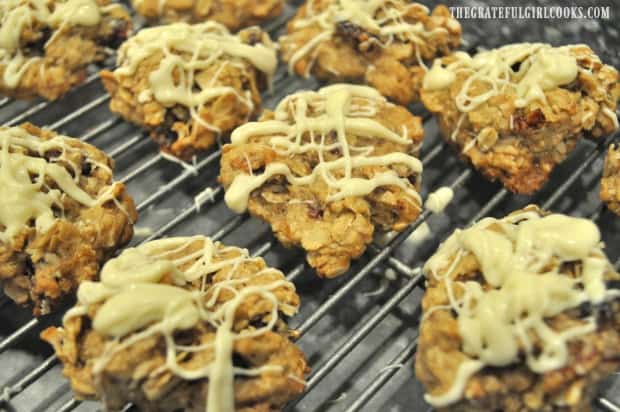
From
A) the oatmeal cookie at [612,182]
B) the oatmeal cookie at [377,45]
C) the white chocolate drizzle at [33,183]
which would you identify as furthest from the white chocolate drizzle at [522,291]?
the white chocolate drizzle at [33,183]

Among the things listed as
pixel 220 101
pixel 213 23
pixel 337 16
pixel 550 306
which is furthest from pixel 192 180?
pixel 550 306

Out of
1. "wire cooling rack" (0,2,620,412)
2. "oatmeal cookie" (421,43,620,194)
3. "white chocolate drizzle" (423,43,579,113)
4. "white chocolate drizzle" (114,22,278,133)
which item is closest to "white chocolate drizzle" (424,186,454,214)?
"wire cooling rack" (0,2,620,412)

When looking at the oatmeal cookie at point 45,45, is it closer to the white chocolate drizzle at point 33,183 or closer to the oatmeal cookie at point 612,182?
the white chocolate drizzle at point 33,183

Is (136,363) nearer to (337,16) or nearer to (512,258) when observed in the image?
(512,258)

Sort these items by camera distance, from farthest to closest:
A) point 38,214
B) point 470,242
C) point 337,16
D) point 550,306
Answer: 1. point 337,16
2. point 38,214
3. point 470,242
4. point 550,306

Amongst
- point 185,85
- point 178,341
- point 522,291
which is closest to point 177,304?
point 178,341

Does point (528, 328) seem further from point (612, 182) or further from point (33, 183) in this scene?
point (33, 183)

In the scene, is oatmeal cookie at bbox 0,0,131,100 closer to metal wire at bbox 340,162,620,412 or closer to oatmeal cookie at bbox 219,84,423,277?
oatmeal cookie at bbox 219,84,423,277
